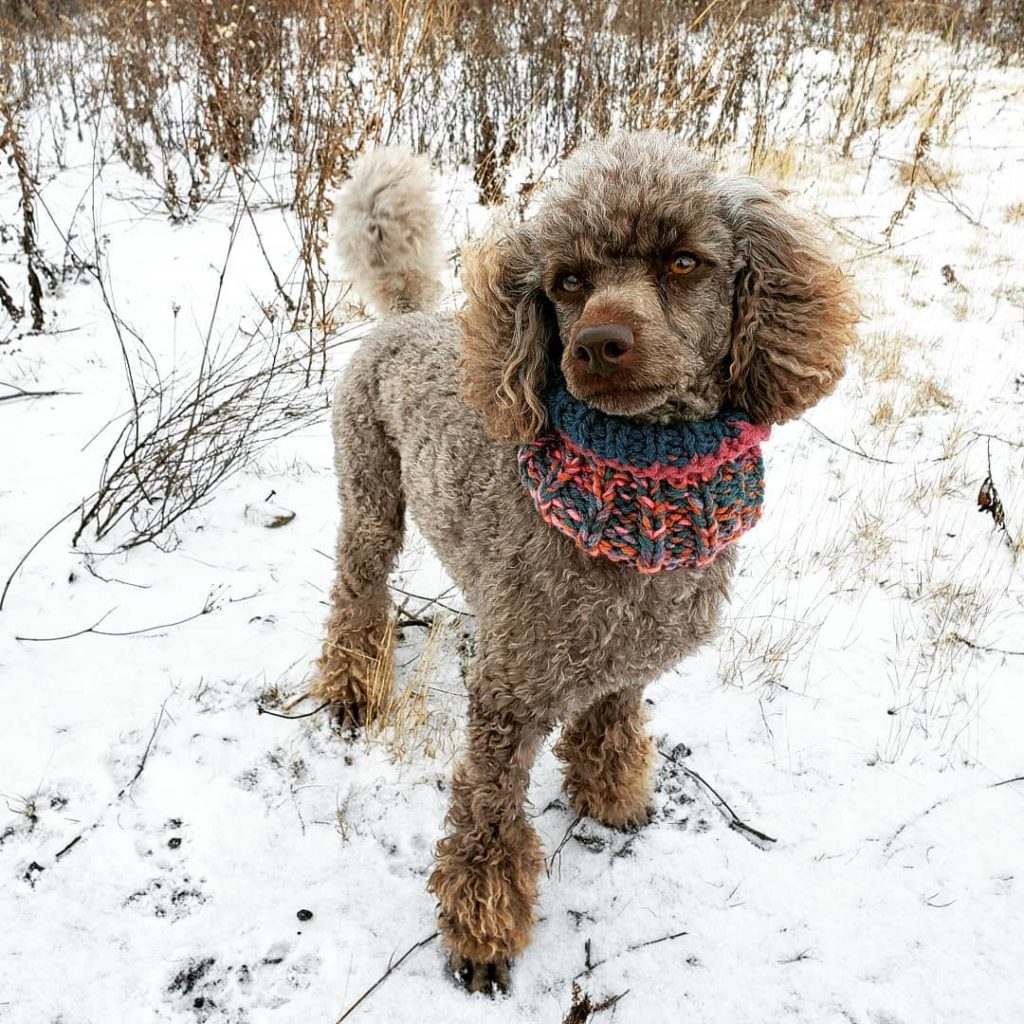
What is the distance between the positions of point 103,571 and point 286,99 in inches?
213

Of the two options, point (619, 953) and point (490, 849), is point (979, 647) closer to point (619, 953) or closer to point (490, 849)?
point (619, 953)

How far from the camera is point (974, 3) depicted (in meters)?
10.0

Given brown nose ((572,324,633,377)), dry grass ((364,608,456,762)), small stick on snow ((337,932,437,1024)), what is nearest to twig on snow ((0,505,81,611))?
dry grass ((364,608,456,762))

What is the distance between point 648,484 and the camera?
60.4 inches

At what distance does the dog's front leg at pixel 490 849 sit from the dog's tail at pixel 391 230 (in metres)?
1.44

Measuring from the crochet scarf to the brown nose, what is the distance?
0.60 feet

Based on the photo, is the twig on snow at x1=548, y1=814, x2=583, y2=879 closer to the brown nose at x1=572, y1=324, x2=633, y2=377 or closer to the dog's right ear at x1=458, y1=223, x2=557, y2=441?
the dog's right ear at x1=458, y1=223, x2=557, y2=441

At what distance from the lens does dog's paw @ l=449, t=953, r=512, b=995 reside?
6.16ft

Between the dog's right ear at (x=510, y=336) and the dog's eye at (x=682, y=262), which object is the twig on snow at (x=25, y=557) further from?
the dog's eye at (x=682, y=262)

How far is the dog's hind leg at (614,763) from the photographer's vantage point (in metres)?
2.22

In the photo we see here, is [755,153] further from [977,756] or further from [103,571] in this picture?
[103,571]

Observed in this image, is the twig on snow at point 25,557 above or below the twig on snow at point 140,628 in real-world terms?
above

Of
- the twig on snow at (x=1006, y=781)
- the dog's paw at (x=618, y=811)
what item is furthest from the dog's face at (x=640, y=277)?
the twig on snow at (x=1006, y=781)

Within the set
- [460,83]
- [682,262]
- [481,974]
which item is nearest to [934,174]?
[460,83]
